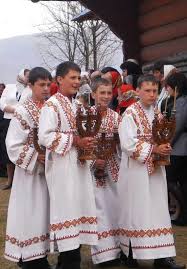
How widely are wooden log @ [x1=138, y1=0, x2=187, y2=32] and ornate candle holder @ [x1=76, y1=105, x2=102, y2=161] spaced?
3.86 metres

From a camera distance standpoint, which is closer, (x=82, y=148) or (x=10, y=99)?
(x=82, y=148)

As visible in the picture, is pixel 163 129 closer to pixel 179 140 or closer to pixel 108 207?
pixel 108 207

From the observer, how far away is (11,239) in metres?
4.88

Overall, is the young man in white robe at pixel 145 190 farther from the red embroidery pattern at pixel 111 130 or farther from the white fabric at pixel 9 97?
the white fabric at pixel 9 97

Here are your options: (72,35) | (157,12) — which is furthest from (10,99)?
(72,35)

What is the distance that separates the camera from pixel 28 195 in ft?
15.8

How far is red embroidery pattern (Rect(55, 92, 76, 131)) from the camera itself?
4.59m

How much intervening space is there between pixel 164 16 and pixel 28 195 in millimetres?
4515

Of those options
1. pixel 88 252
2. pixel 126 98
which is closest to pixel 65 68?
pixel 126 98

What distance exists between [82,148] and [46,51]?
18.0 metres

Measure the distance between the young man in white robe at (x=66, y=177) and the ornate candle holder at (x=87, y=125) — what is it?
0.05 metres

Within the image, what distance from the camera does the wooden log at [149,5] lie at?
845 centimetres

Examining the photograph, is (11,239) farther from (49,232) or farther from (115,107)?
(115,107)

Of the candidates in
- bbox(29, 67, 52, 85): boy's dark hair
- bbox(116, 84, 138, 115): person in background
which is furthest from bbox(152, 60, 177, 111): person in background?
bbox(29, 67, 52, 85): boy's dark hair
